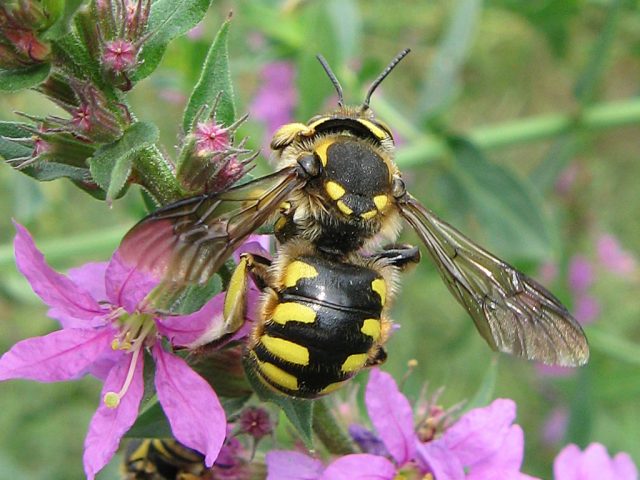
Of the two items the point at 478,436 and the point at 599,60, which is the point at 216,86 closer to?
the point at 478,436

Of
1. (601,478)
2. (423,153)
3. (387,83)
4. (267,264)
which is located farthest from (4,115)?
(601,478)

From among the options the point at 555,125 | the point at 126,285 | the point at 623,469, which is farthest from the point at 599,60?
the point at 126,285

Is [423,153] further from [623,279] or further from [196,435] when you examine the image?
[196,435]

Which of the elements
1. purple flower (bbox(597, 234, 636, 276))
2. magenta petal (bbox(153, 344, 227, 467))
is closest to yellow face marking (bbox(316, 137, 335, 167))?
magenta petal (bbox(153, 344, 227, 467))

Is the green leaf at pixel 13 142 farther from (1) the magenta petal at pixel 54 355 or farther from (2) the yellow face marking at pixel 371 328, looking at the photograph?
(2) the yellow face marking at pixel 371 328

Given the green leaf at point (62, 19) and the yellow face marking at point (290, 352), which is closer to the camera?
the green leaf at point (62, 19)

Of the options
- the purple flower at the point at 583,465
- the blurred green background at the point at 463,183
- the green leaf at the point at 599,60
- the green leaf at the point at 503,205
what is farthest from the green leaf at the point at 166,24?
the green leaf at the point at 599,60

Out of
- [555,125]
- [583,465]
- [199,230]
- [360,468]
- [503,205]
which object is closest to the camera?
[199,230]
